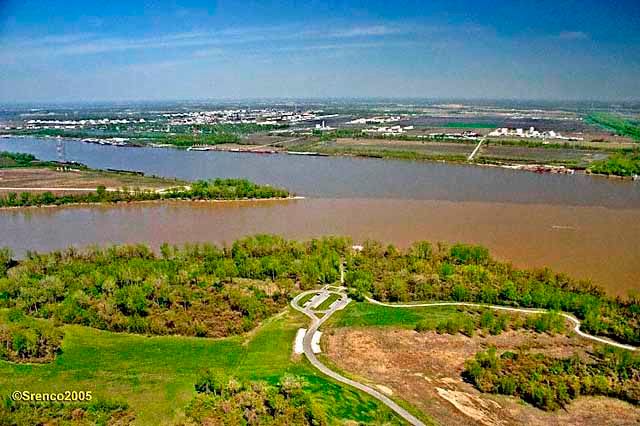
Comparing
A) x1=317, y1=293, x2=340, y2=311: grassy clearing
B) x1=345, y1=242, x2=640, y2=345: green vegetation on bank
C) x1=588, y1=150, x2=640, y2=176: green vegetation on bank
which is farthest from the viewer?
x1=588, y1=150, x2=640, y2=176: green vegetation on bank

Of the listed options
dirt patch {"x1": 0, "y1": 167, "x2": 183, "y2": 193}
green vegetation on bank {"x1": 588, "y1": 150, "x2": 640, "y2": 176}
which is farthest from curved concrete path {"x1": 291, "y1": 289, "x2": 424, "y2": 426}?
green vegetation on bank {"x1": 588, "y1": 150, "x2": 640, "y2": 176}

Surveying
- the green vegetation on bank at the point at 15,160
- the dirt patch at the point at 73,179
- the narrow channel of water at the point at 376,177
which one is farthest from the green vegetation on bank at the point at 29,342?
the green vegetation on bank at the point at 15,160

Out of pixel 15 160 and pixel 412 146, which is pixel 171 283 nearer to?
pixel 15 160

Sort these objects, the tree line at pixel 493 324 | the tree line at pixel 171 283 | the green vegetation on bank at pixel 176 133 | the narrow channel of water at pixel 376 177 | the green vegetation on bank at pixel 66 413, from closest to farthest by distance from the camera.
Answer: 1. the green vegetation on bank at pixel 66 413
2. the tree line at pixel 493 324
3. the tree line at pixel 171 283
4. the narrow channel of water at pixel 376 177
5. the green vegetation on bank at pixel 176 133

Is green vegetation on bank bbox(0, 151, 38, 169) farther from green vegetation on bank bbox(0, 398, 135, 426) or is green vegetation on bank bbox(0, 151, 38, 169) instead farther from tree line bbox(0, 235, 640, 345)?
green vegetation on bank bbox(0, 398, 135, 426)

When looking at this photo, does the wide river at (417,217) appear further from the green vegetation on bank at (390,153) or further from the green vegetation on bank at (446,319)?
the green vegetation on bank at (390,153)

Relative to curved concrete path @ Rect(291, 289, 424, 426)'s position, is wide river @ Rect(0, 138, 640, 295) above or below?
above

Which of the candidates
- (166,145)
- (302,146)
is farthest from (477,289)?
(166,145)
